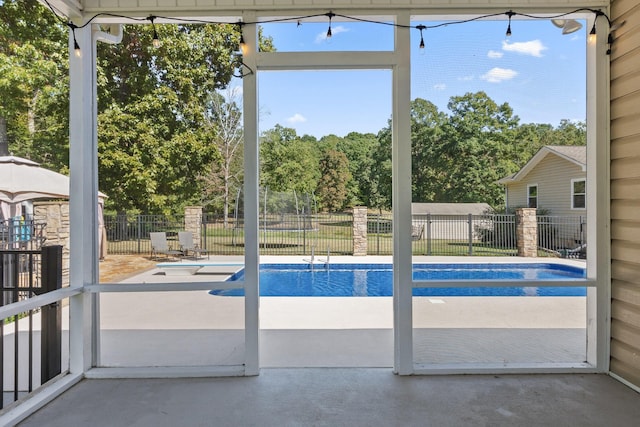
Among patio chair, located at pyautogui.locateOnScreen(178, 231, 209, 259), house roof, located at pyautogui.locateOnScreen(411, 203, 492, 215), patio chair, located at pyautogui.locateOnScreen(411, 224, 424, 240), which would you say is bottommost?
patio chair, located at pyautogui.locateOnScreen(178, 231, 209, 259)

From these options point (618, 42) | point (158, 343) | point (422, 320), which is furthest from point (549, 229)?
point (158, 343)

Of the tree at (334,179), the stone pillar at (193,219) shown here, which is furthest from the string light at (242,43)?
the stone pillar at (193,219)

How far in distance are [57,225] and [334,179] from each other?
230 centimetres

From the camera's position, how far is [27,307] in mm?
2494

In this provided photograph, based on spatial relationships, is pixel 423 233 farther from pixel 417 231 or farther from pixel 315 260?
pixel 315 260

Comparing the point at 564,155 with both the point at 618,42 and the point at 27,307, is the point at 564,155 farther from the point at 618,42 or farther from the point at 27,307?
the point at 27,307

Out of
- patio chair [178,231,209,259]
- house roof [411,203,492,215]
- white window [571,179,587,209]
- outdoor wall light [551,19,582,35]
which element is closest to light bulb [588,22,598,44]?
outdoor wall light [551,19,582,35]

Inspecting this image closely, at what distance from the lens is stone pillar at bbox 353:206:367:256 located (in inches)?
133

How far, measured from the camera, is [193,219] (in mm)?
3281

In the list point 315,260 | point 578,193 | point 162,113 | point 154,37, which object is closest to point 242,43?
point 154,37

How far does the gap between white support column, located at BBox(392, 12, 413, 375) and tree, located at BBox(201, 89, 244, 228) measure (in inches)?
51.3

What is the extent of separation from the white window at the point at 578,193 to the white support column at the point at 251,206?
2.68 meters

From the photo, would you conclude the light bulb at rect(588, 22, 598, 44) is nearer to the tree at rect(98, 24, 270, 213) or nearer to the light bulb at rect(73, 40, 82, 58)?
the tree at rect(98, 24, 270, 213)

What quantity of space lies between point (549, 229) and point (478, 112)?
117 cm
